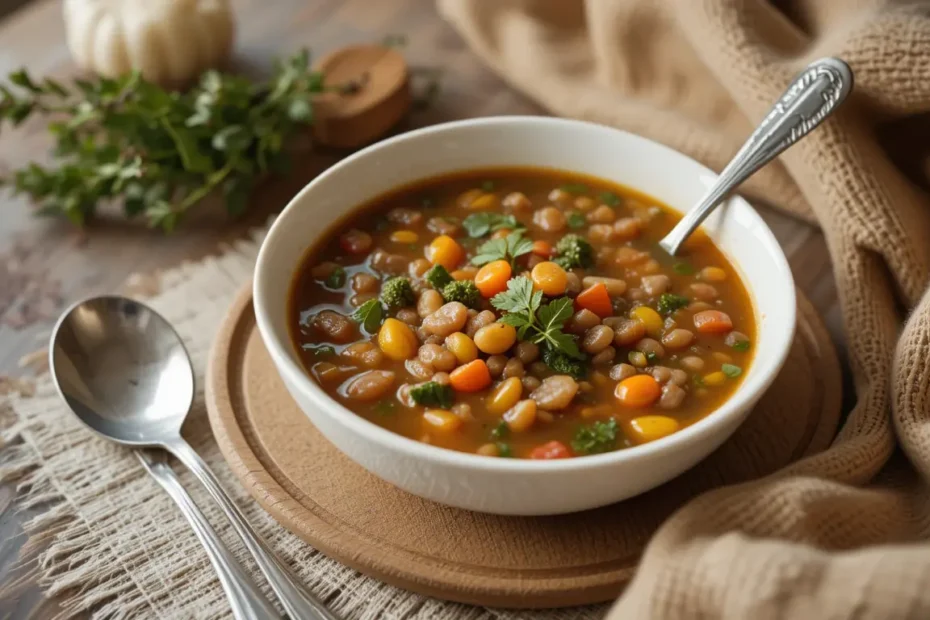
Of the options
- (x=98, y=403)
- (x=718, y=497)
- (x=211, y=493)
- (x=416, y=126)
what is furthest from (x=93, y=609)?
(x=416, y=126)

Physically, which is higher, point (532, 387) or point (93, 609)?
point (532, 387)

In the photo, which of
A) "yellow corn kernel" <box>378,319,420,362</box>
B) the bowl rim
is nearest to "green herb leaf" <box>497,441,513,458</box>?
the bowl rim

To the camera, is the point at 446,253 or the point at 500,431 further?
the point at 446,253

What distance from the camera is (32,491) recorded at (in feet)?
9.16

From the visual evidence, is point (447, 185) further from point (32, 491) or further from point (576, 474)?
point (32, 491)

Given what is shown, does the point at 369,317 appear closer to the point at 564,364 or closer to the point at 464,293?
the point at 464,293

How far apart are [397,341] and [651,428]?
0.76 metres

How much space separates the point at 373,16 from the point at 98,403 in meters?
2.75

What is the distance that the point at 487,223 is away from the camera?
3.17 meters

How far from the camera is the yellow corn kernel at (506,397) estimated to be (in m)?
Answer: 2.58

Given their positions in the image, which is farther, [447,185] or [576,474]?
[447,185]

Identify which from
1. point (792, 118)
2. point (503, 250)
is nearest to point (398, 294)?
point (503, 250)

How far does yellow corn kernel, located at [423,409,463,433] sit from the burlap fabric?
2.11 feet

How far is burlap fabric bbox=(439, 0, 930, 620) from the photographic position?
6.24 ft
